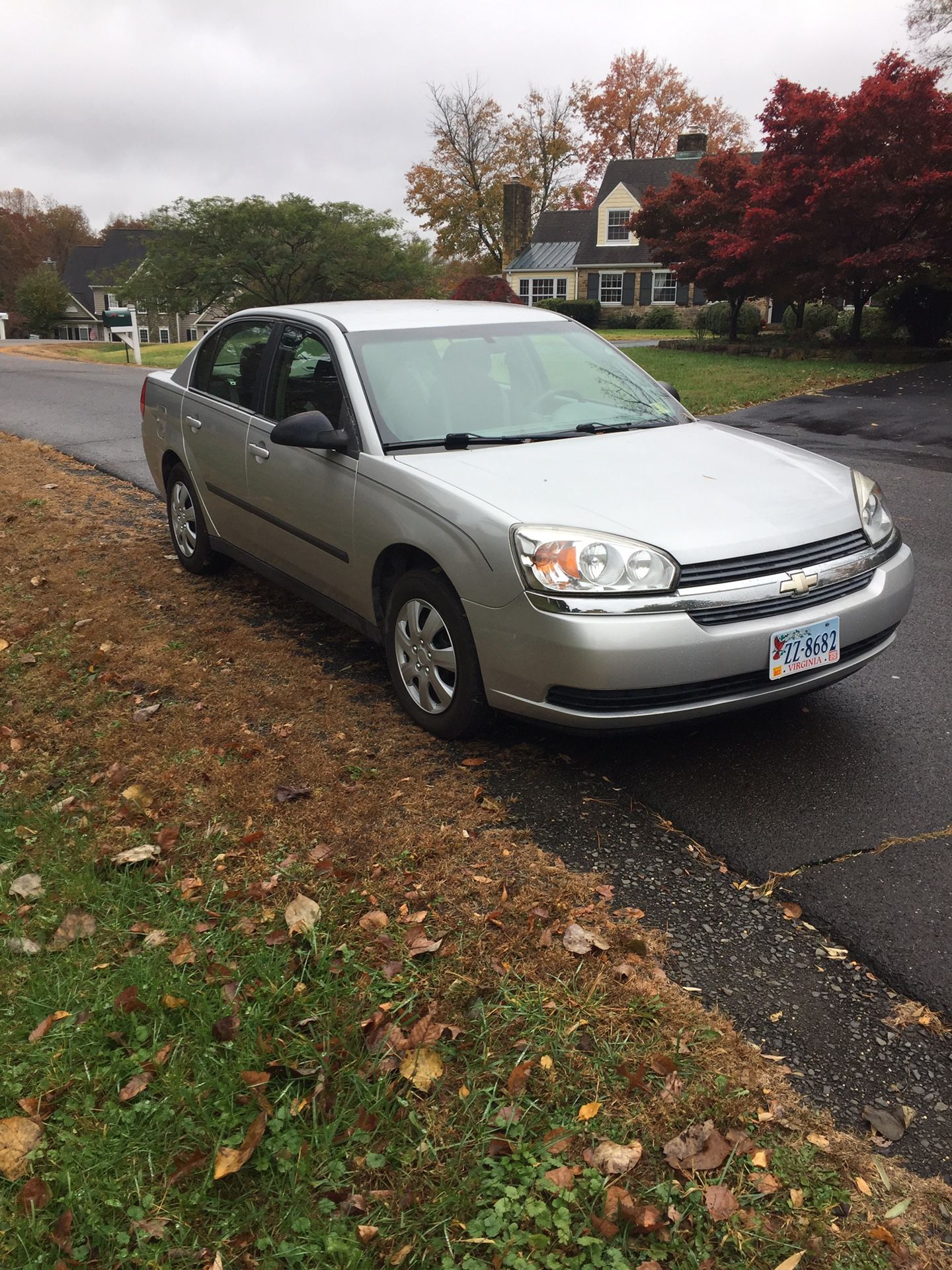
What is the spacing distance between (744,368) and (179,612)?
659 inches

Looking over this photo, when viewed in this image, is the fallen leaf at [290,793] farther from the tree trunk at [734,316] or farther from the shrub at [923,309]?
the tree trunk at [734,316]

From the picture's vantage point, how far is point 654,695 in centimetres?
350

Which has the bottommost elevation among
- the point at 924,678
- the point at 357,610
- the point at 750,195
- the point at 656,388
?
the point at 924,678

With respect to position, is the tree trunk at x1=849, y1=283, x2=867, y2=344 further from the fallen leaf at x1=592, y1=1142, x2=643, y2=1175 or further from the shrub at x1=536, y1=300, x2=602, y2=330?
the fallen leaf at x1=592, y1=1142, x2=643, y2=1175

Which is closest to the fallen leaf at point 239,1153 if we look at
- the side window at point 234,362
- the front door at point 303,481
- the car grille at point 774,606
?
the car grille at point 774,606

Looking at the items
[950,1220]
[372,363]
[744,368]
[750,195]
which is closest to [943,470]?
[372,363]

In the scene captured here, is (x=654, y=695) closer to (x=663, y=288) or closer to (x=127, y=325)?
(x=127, y=325)

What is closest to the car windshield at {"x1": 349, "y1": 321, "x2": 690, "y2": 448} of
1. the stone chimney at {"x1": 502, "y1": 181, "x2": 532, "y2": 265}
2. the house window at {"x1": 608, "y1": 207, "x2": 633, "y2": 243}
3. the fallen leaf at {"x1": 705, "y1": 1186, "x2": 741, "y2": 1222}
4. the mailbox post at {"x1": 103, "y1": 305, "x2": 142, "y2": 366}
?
the fallen leaf at {"x1": 705, "y1": 1186, "x2": 741, "y2": 1222}

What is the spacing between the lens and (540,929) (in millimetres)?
3004

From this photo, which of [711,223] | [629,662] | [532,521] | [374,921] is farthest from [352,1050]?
[711,223]

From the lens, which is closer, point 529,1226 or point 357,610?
point 529,1226

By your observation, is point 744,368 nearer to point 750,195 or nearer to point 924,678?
point 750,195

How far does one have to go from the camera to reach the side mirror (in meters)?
4.38

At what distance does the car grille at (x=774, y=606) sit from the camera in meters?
3.47
